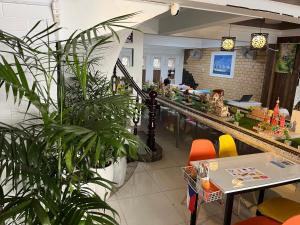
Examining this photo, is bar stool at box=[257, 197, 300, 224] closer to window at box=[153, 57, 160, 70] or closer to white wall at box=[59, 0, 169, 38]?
white wall at box=[59, 0, 169, 38]

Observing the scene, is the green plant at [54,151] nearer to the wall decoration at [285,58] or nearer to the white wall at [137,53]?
the white wall at [137,53]

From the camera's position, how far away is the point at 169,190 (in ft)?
9.98

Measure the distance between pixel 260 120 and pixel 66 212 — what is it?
308 cm

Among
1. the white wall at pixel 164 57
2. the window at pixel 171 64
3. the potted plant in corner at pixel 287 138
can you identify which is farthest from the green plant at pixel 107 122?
the window at pixel 171 64

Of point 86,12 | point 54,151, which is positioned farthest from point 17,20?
point 54,151

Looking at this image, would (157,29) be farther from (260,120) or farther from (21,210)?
(21,210)

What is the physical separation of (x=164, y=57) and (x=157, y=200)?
28.1 feet

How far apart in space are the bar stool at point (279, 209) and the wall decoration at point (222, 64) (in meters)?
6.21

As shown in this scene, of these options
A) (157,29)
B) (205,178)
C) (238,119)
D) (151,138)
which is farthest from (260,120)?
(157,29)

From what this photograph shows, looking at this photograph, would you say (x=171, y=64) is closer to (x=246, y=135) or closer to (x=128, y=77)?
(x=128, y=77)

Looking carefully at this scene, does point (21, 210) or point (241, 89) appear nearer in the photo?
point (21, 210)

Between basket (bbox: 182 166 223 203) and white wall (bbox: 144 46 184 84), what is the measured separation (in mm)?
8562

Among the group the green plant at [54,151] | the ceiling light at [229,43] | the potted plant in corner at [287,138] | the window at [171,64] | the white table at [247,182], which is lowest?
the white table at [247,182]

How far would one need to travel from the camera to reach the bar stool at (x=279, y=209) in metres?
1.89
